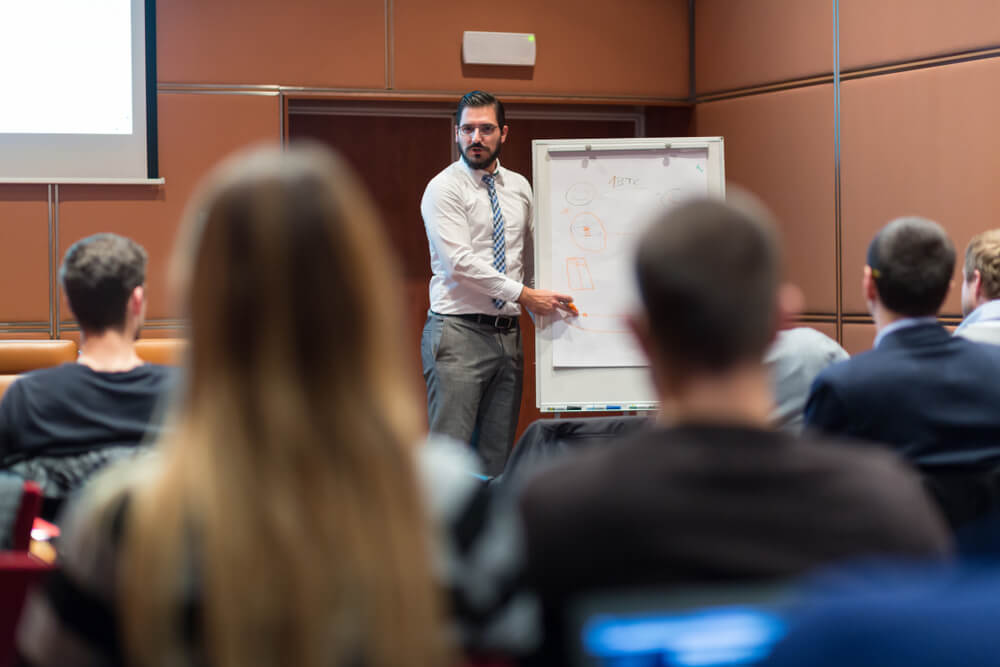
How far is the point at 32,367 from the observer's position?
2729mm

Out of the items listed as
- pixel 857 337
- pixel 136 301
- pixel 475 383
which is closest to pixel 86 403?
pixel 136 301

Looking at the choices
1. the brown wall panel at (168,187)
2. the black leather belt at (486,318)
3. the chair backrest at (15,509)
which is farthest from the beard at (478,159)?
the chair backrest at (15,509)

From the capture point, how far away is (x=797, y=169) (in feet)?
15.6

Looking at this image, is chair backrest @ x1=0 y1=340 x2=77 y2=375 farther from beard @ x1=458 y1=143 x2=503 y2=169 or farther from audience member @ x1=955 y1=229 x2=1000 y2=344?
audience member @ x1=955 y1=229 x2=1000 y2=344

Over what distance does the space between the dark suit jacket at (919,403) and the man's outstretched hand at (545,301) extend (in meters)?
2.24

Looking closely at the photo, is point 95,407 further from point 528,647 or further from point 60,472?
point 528,647

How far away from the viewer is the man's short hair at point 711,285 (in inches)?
38.0

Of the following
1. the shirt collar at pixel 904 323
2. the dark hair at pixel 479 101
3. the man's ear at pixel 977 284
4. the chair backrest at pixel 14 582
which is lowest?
the chair backrest at pixel 14 582

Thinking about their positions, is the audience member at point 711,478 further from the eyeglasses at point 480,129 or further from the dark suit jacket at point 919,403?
the eyeglasses at point 480,129

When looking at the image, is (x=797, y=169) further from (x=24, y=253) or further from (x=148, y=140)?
(x=24, y=253)

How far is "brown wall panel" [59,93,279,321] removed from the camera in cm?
464

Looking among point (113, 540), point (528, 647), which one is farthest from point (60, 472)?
point (528, 647)

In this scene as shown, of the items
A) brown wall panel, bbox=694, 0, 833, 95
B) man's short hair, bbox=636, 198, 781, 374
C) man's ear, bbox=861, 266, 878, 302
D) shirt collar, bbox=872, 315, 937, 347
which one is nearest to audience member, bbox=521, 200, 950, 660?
man's short hair, bbox=636, 198, 781, 374

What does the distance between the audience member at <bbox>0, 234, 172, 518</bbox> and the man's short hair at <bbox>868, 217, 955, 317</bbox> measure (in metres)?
1.50
